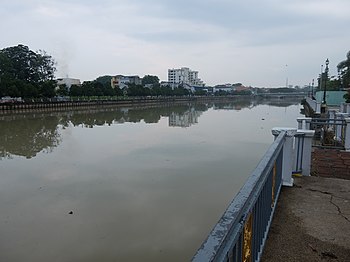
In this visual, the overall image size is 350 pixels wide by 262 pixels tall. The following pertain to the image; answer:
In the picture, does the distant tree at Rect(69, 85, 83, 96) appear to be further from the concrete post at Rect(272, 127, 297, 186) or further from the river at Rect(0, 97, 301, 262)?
the concrete post at Rect(272, 127, 297, 186)

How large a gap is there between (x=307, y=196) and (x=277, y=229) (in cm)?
111

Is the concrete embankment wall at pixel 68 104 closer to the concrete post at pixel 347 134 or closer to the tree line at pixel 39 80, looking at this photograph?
the tree line at pixel 39 80

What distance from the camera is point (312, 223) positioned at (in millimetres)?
3152

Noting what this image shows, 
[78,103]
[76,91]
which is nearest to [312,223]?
[78,103]

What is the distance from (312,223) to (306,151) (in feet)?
5.41

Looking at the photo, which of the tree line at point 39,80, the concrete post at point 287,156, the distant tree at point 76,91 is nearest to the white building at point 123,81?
the tree line at point 39,80

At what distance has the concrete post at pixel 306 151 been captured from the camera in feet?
14.7

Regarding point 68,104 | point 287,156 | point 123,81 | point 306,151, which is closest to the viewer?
point 287,156

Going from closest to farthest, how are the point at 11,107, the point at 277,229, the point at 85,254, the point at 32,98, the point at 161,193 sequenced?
the point at 277,229 → the point at 85,254 → the point at 161,193 → the point at 11,107 → the point at 32,98

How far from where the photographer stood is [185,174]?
9430 mm

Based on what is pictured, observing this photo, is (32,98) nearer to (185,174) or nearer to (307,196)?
(185,174)

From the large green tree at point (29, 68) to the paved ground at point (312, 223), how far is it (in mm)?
40566

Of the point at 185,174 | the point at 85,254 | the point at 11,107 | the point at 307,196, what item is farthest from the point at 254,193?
the point at 11,107

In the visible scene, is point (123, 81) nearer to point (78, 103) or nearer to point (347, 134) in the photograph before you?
point (78, 103)
